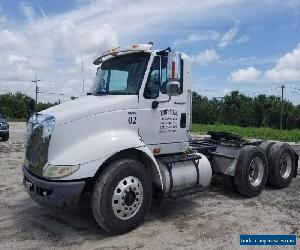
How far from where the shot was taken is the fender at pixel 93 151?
5.81 meters

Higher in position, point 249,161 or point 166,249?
point 249,161

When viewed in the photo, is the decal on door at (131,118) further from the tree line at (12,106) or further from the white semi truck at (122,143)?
the tree line at (12,106)

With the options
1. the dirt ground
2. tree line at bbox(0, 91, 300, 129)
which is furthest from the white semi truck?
tree line at bbox(0, 91, 300, 129)

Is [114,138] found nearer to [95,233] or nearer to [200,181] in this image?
[95,233]

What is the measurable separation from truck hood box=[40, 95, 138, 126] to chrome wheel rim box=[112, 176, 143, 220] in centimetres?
110

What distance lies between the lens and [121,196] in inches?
243

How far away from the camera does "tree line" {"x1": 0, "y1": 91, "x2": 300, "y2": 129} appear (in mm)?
81188

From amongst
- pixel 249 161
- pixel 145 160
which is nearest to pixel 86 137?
pixel 145 160

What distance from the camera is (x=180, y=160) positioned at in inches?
287

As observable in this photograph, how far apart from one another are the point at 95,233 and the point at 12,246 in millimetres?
1213

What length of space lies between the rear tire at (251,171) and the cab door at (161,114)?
1.74m

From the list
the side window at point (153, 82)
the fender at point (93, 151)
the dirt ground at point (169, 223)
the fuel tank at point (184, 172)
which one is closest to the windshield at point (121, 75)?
the side window at point (153, 82)

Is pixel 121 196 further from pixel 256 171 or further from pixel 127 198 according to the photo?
pixel 256 171

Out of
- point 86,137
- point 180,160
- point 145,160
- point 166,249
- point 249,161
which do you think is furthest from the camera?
point 249,161
